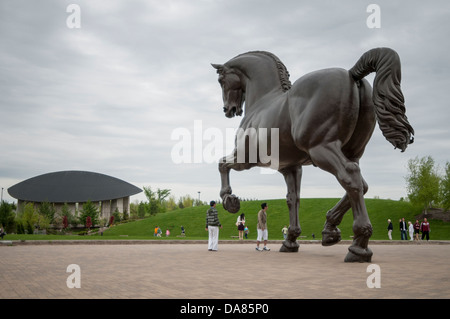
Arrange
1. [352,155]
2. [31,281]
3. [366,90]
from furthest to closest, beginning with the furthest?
[352,155]
[366,90]
[31,281]

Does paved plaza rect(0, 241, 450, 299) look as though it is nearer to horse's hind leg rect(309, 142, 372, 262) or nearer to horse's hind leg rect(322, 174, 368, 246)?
horse's hind leg rect(309, 142, 372, 262)

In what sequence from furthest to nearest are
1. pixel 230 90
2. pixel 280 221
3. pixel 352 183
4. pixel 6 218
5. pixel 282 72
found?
pixel 280 221, pixel 6 218, pixel 230 90, pixel 282 72, pixel 352 183

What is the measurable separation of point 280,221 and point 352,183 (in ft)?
141

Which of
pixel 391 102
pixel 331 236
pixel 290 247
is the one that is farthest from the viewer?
pixel 290 247

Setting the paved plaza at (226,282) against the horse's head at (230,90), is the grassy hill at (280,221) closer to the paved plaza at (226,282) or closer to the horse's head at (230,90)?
the horse's head at (230,90)

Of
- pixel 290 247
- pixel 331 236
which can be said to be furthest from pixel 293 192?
pixel 331 236

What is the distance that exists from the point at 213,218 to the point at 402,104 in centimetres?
800

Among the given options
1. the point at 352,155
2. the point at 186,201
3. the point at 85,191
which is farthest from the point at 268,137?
the point at 186,201

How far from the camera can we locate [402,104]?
678cm

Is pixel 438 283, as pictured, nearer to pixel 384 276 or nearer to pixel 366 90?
pixel 384 276

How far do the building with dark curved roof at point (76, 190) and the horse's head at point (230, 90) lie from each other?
2868 inches

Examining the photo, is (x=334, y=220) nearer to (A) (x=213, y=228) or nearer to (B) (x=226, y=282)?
(B) (x=226, y=282)

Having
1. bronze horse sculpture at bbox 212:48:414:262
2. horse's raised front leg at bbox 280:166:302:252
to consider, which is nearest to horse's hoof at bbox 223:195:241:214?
bronze horse sculpture at bbox 212:48:414:262

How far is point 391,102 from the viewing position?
677cm
